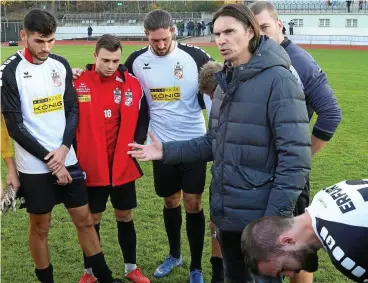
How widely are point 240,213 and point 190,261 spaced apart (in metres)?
1.85

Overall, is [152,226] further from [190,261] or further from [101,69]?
[101,69]

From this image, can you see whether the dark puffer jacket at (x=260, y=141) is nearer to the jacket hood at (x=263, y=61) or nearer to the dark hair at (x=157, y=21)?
the jacket hood at (x=263, y=61)

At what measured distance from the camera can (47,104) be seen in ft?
11.9

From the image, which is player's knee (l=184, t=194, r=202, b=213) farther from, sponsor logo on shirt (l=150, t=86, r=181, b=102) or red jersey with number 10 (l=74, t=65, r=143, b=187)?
sponsor logo on shirt (l=150, t=86, r=181, b=102)

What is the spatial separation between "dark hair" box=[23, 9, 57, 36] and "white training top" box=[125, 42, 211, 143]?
2.92 feet

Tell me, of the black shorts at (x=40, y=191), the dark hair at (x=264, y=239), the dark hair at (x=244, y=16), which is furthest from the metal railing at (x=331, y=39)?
the dark hair at (x=264, y=239)

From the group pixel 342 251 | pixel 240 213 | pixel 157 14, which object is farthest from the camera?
pixel 157 14

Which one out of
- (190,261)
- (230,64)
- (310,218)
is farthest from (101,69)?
(310,218)

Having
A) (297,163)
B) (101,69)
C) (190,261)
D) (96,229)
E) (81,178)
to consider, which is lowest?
(190,261)

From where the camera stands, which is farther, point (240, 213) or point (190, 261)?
point (190, 261)

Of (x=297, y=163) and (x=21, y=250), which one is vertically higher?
(x=297, y=163)

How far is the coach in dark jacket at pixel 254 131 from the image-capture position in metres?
2.71

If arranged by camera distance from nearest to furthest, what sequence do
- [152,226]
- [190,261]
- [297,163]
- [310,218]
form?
[310,218] < [297,163] < [190,261] < [152,226]

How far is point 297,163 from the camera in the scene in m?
2.70
